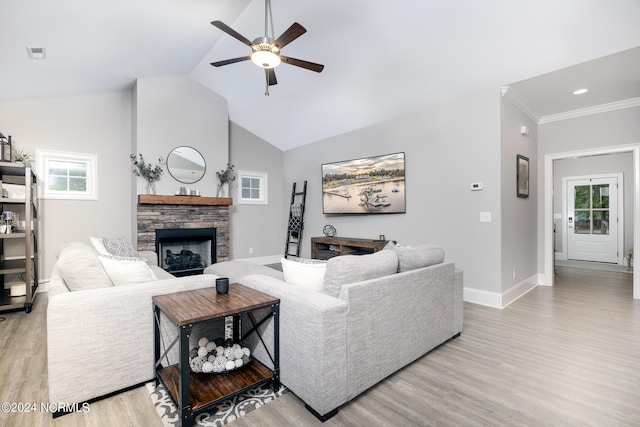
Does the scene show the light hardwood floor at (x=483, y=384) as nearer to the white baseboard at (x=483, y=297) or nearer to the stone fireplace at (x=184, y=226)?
the white baseboard at (x=483, y=297)

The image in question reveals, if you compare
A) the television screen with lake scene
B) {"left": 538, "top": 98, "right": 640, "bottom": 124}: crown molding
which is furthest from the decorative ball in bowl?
{"left": 538, "top": 98, "right": 640, "bottom": 124}: crown molding

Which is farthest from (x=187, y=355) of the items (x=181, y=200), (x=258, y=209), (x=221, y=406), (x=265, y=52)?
(x=258, y=209)

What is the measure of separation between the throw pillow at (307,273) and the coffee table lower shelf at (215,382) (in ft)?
1.92

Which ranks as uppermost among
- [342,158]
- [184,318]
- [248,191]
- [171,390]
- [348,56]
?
[348,56]

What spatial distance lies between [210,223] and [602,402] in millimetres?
5237

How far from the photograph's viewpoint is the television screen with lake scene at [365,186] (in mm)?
4805

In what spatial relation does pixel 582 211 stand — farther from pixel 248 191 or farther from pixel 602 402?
pixel 248 191

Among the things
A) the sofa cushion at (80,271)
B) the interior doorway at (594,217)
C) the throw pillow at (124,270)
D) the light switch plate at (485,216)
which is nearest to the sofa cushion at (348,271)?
the throw pillow at (124,270)

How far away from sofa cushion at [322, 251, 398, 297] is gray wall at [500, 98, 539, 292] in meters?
2.49

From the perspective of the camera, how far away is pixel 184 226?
17.0 feet

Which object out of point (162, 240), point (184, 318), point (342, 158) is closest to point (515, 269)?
point (342, 158)

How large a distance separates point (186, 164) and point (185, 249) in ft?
4.90

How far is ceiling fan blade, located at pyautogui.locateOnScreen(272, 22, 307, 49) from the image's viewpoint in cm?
252

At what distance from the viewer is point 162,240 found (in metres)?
5.02
